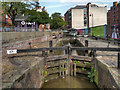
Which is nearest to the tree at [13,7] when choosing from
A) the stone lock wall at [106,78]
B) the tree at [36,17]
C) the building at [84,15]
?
the tree at [36,17]

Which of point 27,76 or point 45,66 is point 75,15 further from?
point 27,76

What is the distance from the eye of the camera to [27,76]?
21.2ft

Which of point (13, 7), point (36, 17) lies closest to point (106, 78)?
point (13, 7)

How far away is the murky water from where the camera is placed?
9296 millimetres

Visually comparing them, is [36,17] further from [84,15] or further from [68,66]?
[84,15]

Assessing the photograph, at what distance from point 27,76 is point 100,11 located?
56.2m

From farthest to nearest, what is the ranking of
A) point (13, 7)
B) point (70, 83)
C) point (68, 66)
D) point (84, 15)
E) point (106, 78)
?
point (84, 15) < point (13, 7) < point (68, 66) < point (70, 83) < point (106, 78)

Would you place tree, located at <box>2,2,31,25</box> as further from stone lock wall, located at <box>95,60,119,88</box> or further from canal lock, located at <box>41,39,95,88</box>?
stone lock wall, located at <box>95,60,119,88</box>

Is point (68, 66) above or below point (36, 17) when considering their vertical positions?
below

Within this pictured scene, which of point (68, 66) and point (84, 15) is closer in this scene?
point (68, 66)

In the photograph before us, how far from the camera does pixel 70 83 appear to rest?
9.79 meters

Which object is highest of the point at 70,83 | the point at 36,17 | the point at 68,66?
the point at 36,17

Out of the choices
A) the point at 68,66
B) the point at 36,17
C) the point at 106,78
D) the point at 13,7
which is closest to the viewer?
the point at 106,78

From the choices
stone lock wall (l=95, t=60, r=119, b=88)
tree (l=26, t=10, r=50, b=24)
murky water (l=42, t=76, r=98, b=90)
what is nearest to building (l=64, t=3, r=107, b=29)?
tree (l=26, t=10, r=50, b=24)
